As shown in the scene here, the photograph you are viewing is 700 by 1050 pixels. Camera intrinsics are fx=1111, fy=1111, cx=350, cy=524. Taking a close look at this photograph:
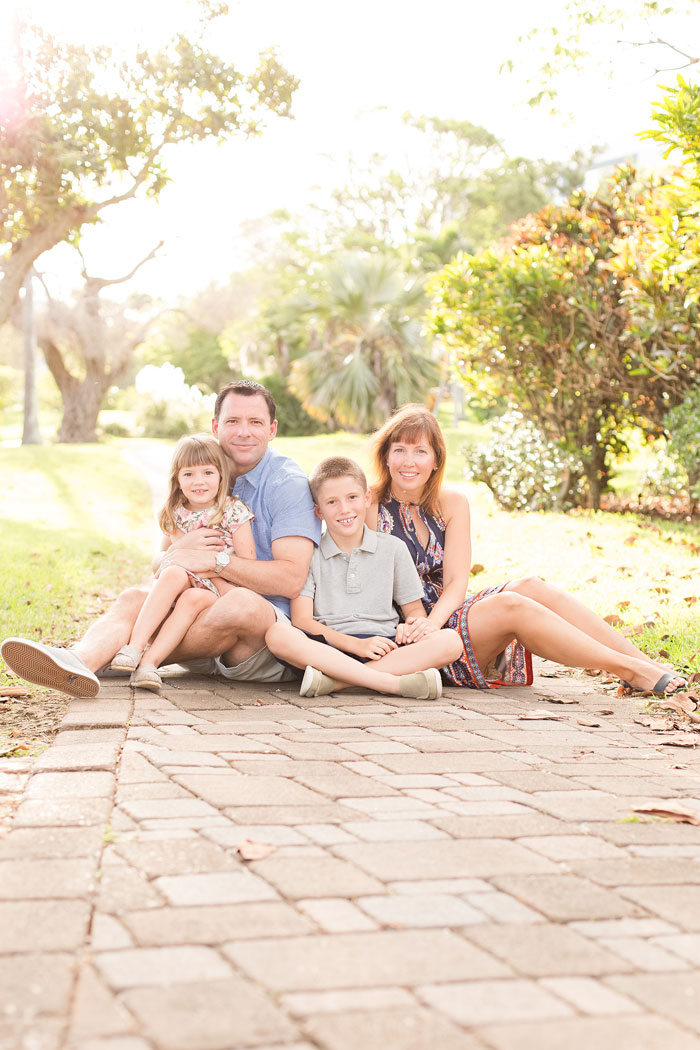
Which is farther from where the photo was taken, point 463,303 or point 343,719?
point 463,303

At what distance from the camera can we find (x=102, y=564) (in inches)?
407

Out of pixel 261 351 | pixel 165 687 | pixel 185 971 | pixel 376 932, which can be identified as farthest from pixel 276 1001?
pixel 261 351

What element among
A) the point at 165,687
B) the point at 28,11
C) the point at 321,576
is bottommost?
the point at 165,687

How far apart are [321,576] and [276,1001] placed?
128 inches

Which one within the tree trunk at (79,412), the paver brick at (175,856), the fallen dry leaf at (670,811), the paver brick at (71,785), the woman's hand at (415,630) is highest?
the tree trunk at (79,412)

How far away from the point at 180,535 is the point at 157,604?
41cm

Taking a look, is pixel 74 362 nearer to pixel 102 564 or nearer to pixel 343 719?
pixel 102 564

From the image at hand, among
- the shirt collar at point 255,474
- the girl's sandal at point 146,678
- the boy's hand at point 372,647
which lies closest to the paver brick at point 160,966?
the girl's sandal at point 146,678

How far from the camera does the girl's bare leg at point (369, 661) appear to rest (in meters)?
4.93

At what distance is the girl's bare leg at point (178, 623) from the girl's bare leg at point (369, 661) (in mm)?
339

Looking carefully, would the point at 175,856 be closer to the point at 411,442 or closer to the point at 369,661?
the point at 369,661

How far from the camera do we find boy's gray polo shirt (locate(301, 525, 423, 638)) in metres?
5.16

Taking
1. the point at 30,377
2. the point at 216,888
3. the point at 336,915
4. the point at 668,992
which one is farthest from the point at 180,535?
the point at 30,377

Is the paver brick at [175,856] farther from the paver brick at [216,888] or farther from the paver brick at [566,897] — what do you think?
the paver brick at [566,897]
